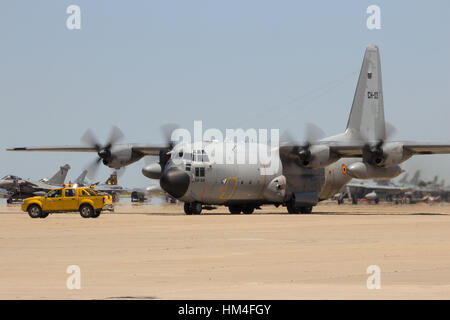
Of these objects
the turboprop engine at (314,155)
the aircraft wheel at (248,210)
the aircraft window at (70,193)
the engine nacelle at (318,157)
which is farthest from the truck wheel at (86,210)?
the engine nacelle at (318,157)

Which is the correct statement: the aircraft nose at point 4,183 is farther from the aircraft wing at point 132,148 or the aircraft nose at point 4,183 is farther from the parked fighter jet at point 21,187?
the aircraft wing at point 132,148

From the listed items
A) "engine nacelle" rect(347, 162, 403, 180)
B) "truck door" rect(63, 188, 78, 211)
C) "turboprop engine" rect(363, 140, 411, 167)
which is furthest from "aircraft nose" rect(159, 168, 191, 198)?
"engine nacelle" rect(347, 162, 403, 180)

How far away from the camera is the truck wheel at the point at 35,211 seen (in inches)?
1720

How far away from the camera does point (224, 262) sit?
1923cm

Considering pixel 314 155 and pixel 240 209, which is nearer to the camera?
pixel 314 155

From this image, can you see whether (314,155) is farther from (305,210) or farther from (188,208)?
(188,208)

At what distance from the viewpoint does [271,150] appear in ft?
170

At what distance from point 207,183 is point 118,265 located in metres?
29.9

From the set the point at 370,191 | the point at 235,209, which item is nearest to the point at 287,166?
the point at 235,209

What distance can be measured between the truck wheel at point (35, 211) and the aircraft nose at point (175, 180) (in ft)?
23.9

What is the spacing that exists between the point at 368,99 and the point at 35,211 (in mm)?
25314

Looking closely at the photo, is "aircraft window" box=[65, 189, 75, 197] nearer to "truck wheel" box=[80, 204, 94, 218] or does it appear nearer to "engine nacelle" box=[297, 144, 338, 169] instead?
"truck wheel" box=[80, 204, 94, 218]
